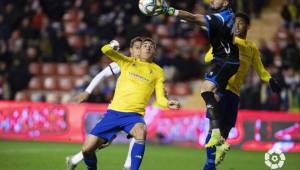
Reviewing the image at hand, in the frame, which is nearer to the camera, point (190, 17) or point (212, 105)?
point (190, 17)

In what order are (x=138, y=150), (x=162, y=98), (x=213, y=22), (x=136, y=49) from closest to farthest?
(x=213, y=22) < (x=138, y=150) < (x=162, y=98) < (x=136, y=49)

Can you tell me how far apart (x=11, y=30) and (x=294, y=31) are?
27.9ft

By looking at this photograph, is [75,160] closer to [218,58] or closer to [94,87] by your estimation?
[94,87]

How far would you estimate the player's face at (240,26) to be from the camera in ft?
36.3

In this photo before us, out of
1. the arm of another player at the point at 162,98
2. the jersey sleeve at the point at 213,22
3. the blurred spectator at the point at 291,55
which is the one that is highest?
the jersey sleeve at the point at 213,22

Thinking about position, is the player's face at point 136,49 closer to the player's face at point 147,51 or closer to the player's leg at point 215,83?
the player's face at point 147,51

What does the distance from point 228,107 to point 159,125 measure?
25.6 ft

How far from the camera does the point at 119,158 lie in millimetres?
14523

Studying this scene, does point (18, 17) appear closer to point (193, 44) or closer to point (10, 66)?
point (10, 66)

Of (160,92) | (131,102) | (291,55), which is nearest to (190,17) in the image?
(160,92)

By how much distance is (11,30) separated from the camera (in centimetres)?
2405

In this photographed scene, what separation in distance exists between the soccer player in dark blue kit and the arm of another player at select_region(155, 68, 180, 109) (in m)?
0.52

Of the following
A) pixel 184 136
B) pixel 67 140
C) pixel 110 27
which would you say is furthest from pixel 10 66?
pixel 184 136

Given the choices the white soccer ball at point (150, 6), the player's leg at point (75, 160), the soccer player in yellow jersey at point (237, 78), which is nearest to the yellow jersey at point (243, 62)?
the soccer player in yellow jersey at point (237, 78)
